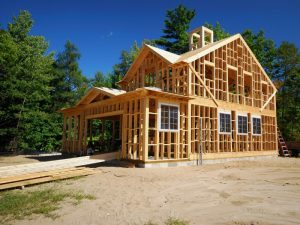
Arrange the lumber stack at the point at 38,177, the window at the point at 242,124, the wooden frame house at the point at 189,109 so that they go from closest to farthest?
the lumber stack at the point at 38,177 < the wooden frame house at the point at 189,109 < the window at the point at 242,124

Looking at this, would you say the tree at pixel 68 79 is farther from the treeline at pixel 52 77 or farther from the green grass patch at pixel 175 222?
the green grass patch at pixel 175 222

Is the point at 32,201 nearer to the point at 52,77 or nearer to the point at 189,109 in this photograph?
the point at 189,109

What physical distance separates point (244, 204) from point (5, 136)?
2564 centimetres

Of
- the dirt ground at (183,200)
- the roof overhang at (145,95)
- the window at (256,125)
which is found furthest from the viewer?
the window at (256,125)

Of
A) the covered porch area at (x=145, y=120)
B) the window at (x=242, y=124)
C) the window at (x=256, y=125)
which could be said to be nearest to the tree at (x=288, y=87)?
the window at (x=256, y=125)

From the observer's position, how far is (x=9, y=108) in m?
22.7

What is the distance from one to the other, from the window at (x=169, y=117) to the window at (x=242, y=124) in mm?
6941

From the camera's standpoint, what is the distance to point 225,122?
17141mm

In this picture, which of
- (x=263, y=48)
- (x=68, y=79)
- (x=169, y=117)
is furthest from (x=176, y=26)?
(x=169, y=117)

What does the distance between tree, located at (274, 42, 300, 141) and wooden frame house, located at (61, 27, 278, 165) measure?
39.6ft

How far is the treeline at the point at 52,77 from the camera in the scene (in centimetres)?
2302

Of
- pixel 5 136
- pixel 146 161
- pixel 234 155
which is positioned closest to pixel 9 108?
pixel 5 136

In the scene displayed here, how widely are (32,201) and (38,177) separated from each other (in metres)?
2.75

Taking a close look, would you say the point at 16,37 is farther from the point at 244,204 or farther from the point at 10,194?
the point at 244,204
